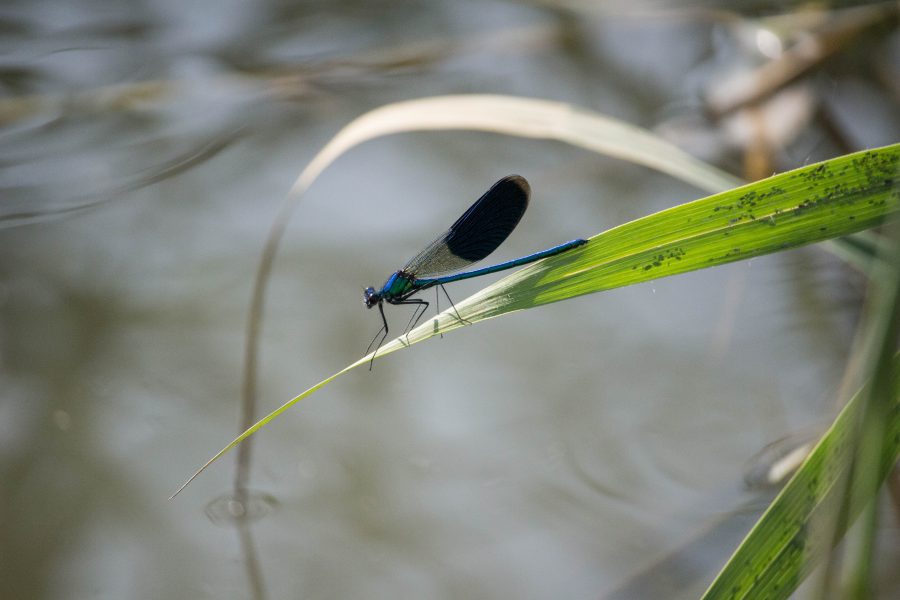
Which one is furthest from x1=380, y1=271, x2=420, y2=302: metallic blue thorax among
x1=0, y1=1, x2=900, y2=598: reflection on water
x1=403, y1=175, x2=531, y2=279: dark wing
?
x1=0, y1=1, x2=900, y2=598: reflection on water

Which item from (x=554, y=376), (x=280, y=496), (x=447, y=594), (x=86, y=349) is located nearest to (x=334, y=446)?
(x=280, y=496)

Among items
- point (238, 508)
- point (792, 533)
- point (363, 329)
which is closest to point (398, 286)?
→ point (363, 329)

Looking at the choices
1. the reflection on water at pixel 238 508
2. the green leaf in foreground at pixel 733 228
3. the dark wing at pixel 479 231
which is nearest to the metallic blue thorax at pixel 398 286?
the dark wing at pixel 479 231

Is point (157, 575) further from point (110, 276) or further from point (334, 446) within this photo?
point (110, 276)

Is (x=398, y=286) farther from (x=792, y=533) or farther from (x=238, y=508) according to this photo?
(x=792, y=533)

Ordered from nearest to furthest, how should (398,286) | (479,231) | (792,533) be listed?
(792,533) < (479,231) < (398,286)
